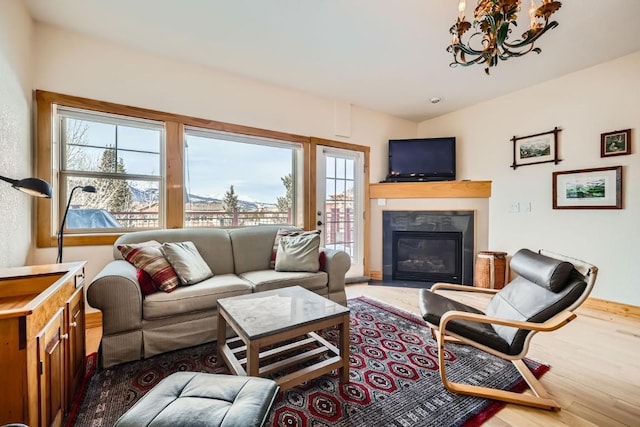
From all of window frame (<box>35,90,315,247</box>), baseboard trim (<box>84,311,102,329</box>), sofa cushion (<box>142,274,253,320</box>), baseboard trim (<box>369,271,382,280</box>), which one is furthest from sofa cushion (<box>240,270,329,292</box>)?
baseboard trim (<box>369,271,382,280</box>)

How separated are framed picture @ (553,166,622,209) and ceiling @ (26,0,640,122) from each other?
3.85 ft

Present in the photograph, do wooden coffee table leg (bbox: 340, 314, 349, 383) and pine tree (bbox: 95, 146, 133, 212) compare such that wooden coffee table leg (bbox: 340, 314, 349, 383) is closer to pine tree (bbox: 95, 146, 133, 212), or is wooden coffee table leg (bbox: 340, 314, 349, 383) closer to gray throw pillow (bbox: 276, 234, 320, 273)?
gray throw pillow (bbox: 276, 234, 320, 273)

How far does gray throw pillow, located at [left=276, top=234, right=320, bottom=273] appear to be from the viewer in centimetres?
269

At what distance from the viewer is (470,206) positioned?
3908mm

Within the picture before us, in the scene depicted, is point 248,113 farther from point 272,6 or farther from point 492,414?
point 492,414

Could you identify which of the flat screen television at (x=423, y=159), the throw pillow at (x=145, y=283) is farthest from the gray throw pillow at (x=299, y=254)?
the flat screen television at (x=423, y=159)

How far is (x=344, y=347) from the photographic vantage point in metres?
1.66

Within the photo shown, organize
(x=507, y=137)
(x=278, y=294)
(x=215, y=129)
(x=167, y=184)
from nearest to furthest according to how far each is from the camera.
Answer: (x=278, y=294), (x=167, y=184), (x=215, y=129), (x=507, y=137)

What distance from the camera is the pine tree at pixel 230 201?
330 cm

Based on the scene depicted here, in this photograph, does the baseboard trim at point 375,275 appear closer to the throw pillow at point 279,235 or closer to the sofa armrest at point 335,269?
the sofa armrest at point 335,269

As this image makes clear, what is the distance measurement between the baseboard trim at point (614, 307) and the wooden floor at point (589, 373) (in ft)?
0.25

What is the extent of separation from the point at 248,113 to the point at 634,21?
11.9 ft

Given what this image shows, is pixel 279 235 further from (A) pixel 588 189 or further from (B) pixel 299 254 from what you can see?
(A) pixel 588 189

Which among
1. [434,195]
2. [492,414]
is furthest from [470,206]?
[492,414]
